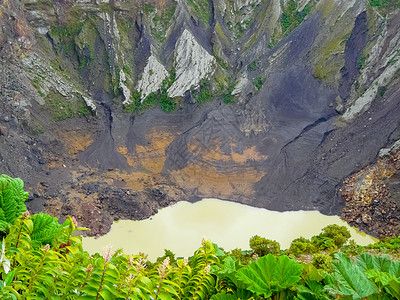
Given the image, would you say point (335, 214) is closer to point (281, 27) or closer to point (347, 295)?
point (281, 27)

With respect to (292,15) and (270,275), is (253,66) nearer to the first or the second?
(292,15)

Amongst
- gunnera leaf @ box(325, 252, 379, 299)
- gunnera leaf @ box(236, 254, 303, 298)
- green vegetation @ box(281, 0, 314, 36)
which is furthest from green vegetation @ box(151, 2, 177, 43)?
gunnera leaf @ box(325, 252, 379, 299)

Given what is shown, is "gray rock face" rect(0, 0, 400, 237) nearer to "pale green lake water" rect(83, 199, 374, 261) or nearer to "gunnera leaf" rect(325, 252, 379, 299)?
"pale green lake water" rect(83, 199, 374, 261)

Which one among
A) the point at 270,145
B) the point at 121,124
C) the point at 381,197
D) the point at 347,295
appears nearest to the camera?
the point at 347,295

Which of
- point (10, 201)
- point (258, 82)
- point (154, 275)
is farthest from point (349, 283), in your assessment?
point (258, 82)

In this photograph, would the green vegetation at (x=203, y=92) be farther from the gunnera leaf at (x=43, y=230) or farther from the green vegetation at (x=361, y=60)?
the gunnera leaf at (x=43, y=230)

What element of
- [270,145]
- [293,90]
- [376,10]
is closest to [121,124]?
Result: [270,145]
